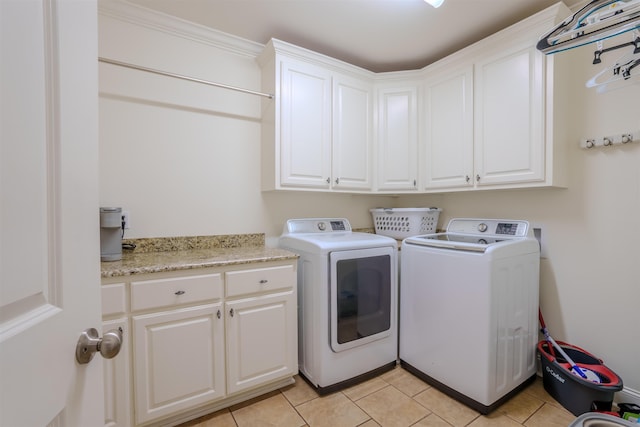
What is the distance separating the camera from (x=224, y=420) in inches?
63.7

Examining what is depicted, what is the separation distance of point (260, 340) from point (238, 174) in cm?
120

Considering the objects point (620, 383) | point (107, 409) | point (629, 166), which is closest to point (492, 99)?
point (629, 166)

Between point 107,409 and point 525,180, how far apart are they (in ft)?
8.50

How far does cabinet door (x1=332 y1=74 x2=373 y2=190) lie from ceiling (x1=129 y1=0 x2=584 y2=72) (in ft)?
1.00

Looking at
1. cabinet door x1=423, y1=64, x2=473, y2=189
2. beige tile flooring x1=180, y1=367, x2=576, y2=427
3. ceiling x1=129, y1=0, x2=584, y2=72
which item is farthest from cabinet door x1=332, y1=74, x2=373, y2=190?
→ beige tile flooring x1=180, y1=367, x2=576, y2=427

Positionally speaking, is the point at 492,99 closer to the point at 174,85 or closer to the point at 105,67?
the point at 174,85

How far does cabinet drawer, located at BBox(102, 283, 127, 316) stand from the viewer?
4.41ft

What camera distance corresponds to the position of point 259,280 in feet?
5.70

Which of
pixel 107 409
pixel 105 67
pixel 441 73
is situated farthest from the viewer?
pixel 441 73

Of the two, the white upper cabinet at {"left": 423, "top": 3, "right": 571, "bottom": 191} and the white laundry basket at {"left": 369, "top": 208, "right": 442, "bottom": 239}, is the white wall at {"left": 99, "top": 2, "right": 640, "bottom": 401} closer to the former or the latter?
the white upper cabinet at {"left": 423, "top": 3, "right": 571, "bottom": 191}

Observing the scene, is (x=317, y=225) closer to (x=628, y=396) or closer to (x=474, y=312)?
(x=474, y=312)

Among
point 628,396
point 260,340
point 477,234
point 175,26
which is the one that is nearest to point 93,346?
point 260,340

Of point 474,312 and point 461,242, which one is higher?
point 461,242

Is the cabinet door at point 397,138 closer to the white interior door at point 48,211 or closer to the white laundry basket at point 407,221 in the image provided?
the white laundry basket at point 407,221
